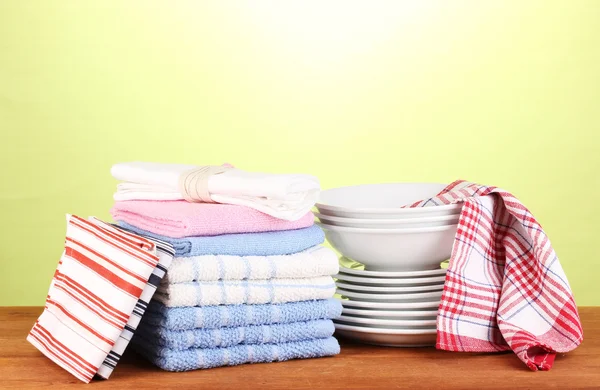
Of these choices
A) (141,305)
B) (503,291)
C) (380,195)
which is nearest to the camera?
(141,305)

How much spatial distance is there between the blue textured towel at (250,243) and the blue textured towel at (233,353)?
0.39ft

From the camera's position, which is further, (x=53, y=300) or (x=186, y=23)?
(x=186, y=23)

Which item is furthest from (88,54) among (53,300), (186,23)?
(53,300)

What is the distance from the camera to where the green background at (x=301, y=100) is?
250cm

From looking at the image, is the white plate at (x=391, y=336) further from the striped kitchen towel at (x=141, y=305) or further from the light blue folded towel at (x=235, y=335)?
the striped kitchen towel at (x=141, y=305)

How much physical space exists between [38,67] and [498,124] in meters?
1.45

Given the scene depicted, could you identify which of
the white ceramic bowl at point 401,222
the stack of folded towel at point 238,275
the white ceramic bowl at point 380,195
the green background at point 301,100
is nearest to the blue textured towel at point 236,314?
the stack of folded towel at point 238,275

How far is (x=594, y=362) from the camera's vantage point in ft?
3.43

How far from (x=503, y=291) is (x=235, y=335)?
369 mm

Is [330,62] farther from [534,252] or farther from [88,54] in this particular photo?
[534,252]

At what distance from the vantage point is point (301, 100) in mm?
2576

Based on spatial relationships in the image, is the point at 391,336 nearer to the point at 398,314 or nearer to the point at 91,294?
the point at 398,314

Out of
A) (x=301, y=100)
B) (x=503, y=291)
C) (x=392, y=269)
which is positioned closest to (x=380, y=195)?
(x=392, y=269)

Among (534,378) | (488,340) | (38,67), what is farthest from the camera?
(38,67)
